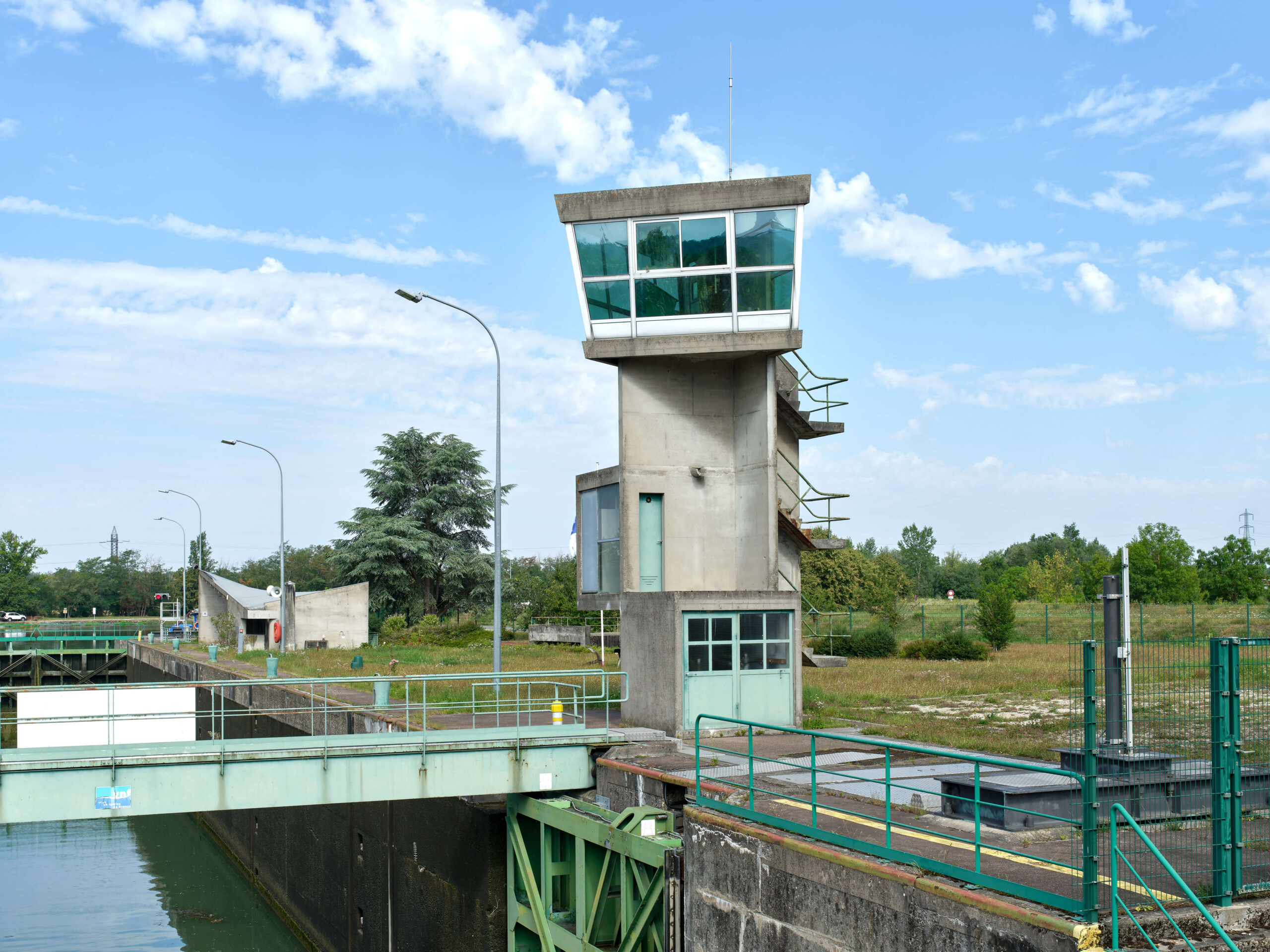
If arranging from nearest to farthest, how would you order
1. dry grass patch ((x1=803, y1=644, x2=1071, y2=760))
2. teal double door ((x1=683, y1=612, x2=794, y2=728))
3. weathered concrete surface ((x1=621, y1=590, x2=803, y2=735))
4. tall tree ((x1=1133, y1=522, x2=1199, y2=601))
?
1. weathered concrete surface ((x1=621, y1=590, x2=803, y2=735))
2. teal double door ((x1=683, y1=612, x2=794, y2=728))
3. dry grass patch ((x1=803, y1=644, x2=1071, y2=760))
4. tall tree ((x1=1133, y1=522, x2=1199, y2=601))

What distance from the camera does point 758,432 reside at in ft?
73.2

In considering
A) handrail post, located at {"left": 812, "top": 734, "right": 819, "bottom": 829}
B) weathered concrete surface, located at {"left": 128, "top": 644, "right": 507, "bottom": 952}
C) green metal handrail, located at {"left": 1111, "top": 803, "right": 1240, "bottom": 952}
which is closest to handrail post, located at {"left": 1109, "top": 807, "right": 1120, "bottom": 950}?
green metal handrail, located at {"left": 1111, "top": 803, "right": 1240, "bottom": 952}

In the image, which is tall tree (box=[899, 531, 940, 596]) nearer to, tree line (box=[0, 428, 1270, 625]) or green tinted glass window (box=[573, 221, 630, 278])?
tree line (box=[0, 428, 1270, 625])

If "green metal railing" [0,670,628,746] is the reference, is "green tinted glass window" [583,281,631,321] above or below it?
above

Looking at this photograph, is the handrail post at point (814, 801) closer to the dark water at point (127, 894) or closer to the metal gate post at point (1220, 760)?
the metal gate post at point (1220, 760)

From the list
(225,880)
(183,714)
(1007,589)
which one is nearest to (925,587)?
(1007,589)

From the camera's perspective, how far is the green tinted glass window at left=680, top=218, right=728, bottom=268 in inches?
847

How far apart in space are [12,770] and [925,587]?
141m

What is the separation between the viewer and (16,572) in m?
132

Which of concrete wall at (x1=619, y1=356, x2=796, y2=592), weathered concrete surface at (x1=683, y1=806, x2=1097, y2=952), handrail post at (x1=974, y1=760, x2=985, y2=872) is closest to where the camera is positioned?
weathered concrete surface at (x1=683, y1=806, x2=1097, y2=952)

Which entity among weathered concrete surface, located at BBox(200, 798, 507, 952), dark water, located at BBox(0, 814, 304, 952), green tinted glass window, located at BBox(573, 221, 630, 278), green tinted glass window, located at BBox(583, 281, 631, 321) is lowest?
dark water, located at BBox(0, 814, 304, 952)

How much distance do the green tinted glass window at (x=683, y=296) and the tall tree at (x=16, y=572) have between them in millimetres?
129734

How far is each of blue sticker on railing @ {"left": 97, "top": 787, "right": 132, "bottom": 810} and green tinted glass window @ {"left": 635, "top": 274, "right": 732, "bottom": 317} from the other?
12495 mm

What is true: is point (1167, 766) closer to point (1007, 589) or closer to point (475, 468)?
point (1007, 589)
